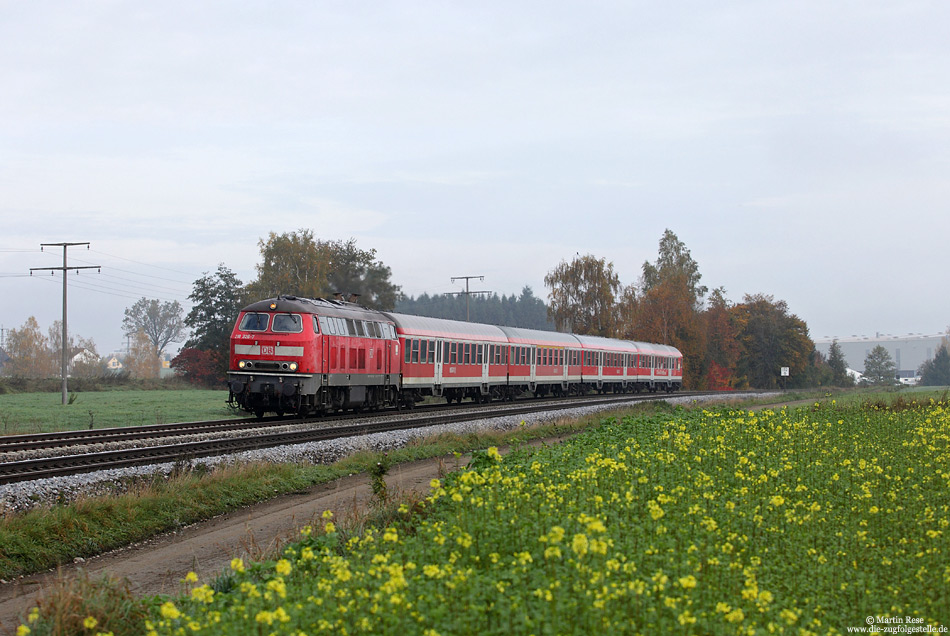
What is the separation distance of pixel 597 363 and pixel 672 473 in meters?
44.5

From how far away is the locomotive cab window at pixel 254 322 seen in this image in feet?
82.2

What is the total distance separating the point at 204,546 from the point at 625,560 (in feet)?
22.6

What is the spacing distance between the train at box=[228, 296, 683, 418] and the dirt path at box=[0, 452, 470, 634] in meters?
9.56

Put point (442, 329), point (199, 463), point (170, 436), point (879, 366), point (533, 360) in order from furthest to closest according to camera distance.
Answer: point (879, 366), point (533, 360), point (442, 329), point (170, 436), point (199, 463)

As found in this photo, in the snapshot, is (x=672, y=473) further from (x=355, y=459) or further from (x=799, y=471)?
(x=355, y=459)

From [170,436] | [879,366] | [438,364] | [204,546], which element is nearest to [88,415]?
[170,436]

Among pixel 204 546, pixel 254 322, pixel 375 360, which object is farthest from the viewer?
pixel 375 360

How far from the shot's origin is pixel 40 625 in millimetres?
6867

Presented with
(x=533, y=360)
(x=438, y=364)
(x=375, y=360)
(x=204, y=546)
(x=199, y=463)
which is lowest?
(x=204, y=546)

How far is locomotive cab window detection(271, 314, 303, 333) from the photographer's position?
24469 mm

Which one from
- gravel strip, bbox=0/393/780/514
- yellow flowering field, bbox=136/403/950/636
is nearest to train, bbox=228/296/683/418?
gravel strip, bbox=0/393/780/514

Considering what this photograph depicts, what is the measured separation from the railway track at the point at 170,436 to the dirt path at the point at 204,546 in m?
2.83

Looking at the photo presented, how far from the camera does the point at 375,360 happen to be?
29594mm

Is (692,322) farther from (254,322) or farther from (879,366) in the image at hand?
(254,322)
